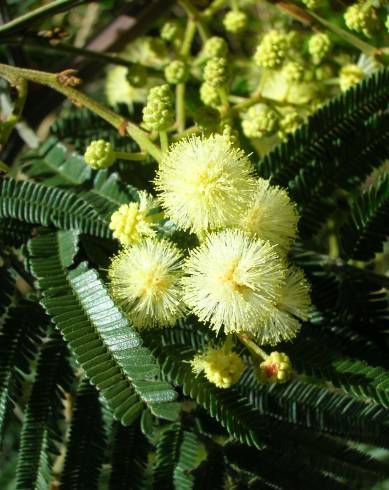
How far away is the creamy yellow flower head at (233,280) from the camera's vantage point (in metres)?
1.55

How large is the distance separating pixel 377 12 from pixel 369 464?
4.20 ft

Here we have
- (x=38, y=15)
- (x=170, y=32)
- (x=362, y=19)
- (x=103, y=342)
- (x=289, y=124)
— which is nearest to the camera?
(x=103, y=342)

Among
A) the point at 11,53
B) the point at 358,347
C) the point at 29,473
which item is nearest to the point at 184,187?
the point at 358,347

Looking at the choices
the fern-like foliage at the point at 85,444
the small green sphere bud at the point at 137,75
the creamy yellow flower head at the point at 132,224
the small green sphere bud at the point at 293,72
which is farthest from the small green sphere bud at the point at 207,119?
the fern-like foliage at the point at 85,444

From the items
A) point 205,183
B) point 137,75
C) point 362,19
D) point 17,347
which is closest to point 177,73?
point 137,75

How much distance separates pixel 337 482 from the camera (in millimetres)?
1848

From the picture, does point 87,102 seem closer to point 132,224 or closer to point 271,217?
point 132,224

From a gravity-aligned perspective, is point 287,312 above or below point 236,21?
below

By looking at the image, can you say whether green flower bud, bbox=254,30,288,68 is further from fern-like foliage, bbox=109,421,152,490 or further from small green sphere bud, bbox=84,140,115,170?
fern-like foliage, bbox=109,421,152,490

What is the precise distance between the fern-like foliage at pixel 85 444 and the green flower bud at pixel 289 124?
0.92 m

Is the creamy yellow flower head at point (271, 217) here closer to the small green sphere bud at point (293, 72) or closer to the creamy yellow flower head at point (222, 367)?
the creamy yellow flower head at point (222, 367)

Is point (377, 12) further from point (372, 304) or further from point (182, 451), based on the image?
point (182, 451)

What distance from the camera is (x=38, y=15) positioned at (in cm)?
186

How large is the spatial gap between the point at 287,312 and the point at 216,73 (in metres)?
0.74
